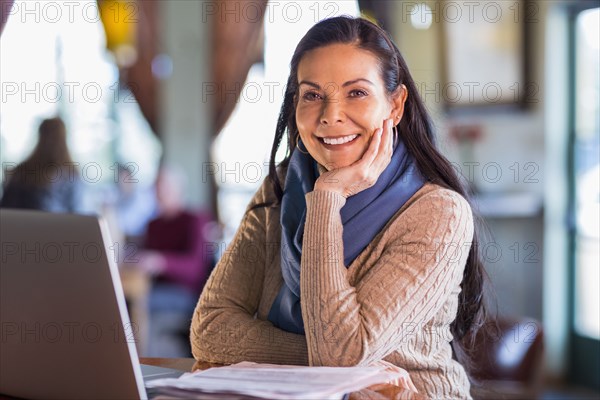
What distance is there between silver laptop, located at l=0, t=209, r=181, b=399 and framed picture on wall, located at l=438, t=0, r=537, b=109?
12.3ft

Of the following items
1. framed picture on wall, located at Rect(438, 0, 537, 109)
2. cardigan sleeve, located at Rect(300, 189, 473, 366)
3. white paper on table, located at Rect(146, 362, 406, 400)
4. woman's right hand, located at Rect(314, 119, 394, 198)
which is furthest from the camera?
framed picture on wall, located at Rect(438, 0, 537, 109)

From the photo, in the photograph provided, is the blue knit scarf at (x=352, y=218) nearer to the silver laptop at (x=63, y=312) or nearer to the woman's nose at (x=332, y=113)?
the woman's nose at (x=332, y=113)

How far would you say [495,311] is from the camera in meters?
1.97

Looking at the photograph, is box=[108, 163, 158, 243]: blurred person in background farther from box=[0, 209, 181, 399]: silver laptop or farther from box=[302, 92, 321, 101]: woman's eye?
box=[0, 209, 181, 399]: silver laptop

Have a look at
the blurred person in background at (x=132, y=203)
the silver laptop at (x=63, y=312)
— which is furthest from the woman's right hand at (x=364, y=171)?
the blurred person in background at (x=132, y=203)

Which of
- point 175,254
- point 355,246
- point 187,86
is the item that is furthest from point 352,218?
point 187,86

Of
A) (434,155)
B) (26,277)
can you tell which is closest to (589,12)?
(434,155)

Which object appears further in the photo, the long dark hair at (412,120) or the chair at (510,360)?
the chair at (510,360)

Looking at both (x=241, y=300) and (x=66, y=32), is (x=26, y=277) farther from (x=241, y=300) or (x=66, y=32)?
(x=66, y=32)

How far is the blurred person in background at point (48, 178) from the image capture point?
417 centimetres

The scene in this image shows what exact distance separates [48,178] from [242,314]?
2848 millimetres

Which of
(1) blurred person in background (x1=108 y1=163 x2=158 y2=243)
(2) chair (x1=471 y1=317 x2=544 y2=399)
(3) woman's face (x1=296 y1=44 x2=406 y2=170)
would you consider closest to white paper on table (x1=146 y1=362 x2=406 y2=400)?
(3) woman's face (x1=296 y1=44 x2=406 y2=170)

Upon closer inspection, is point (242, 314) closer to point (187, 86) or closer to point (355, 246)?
point (355, 246)

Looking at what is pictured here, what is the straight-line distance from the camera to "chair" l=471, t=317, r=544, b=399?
196 centimetres
